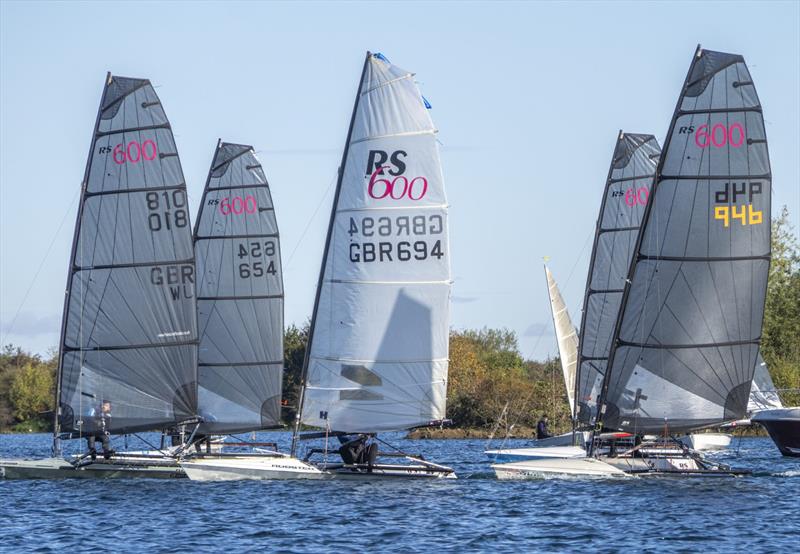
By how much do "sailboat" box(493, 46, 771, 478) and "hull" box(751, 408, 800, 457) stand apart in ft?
36.6

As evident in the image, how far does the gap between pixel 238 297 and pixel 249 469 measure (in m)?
8.00

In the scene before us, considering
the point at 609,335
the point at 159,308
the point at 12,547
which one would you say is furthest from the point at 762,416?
the point at 12,547

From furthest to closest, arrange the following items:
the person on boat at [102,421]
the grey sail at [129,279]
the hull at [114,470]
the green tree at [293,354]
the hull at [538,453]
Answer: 1. the green tree at [293,354]
2. the hull at [538,453]
3. the grey sail at [129,279]
4. the person on boat at [102,421]
5. the hull at [114,470]

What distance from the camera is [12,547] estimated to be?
83.7 ft

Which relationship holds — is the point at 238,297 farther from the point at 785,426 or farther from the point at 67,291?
the point at 785,426

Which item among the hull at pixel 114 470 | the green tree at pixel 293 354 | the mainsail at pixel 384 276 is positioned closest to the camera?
the mainsail at pixel 384 276

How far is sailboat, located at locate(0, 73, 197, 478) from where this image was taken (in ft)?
122

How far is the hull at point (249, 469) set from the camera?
3538 cm

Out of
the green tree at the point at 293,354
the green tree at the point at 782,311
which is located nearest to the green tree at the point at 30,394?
the green tree at the point at 293,354

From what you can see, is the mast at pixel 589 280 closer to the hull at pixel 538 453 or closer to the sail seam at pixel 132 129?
the hull at pixel 538 453

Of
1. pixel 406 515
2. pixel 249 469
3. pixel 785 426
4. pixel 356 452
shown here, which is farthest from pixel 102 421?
pixel 785 426

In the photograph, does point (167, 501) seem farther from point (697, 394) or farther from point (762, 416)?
point (762, 416)

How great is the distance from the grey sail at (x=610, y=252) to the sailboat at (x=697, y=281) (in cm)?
1382

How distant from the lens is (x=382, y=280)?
35938 mm
